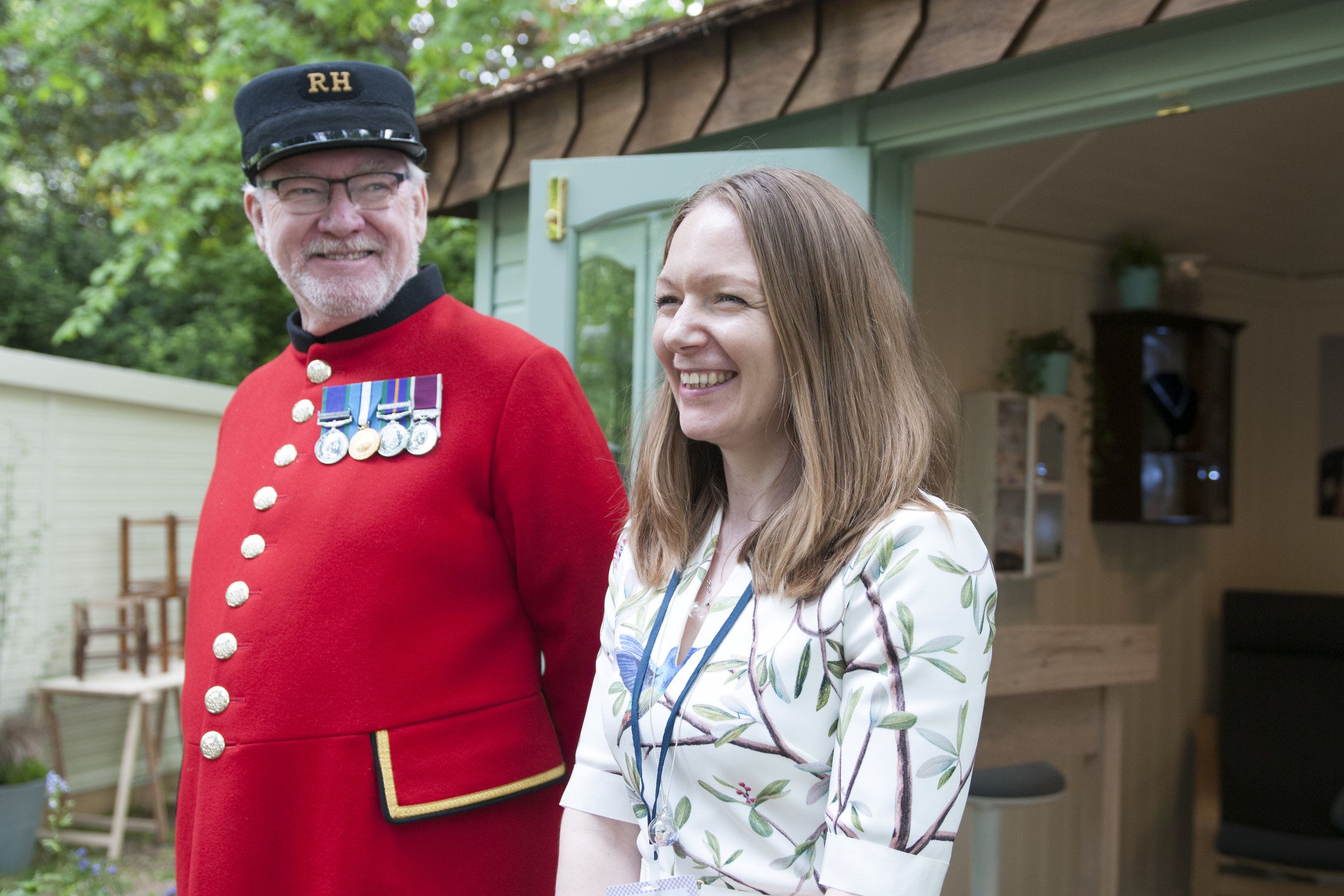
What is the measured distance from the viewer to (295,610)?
4.88 ft

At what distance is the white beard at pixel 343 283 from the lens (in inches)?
63.1

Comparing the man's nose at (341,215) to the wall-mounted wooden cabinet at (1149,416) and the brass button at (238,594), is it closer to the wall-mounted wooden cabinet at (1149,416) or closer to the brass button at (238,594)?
the brass button at (238,594)

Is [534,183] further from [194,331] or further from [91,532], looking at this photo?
[194,331]

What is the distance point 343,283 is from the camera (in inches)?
63.1

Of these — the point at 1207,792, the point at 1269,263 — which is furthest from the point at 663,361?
the point at 1269,263

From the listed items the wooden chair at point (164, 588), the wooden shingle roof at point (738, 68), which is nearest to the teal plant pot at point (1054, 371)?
the wooden shingle roof at point (738, 68)

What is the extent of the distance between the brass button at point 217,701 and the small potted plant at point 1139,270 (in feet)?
12.2

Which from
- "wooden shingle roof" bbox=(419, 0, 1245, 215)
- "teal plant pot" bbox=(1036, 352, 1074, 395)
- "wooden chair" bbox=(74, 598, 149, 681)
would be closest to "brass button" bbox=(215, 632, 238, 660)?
"wooden shingle roof" bbox=(419, 0, 1245, 215)

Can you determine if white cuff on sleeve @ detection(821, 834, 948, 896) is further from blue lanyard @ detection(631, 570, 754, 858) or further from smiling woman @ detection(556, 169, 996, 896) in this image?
blue lanyard @ detection(631, 570, 754, 858)

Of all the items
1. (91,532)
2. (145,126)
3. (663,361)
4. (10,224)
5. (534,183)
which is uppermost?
(145,126)

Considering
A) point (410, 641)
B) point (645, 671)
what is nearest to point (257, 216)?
point (410, 641)

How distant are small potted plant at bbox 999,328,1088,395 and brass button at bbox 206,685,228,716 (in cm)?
322

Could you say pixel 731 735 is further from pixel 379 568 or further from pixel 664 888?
pixel 379 568

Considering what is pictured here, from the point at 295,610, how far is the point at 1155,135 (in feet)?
8.92
